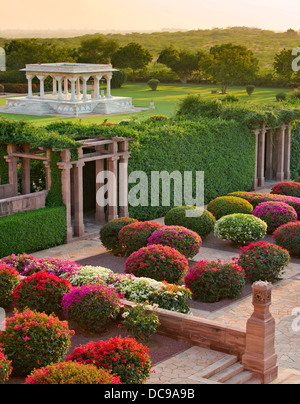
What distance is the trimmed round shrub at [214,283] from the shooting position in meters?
15.3

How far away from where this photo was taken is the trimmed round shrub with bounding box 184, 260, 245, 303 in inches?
603

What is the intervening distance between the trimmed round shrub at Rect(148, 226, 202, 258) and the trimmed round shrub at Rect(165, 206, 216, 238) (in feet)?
7.00

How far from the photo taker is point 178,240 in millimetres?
17688

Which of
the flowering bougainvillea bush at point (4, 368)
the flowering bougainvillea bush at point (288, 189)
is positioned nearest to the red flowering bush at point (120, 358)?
the flowering bougainvillea bush at point (4, 368)

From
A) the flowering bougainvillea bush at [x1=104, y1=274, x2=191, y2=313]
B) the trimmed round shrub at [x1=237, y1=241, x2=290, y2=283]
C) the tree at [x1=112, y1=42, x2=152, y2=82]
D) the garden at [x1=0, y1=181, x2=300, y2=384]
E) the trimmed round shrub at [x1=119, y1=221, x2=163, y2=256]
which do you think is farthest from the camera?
the tree at [x1=112, y1=42, x2=152, y2=82]

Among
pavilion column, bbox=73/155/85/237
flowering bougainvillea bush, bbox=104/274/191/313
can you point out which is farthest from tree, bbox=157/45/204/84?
flowering bougainvillea bush, bbox=104/274/191/313

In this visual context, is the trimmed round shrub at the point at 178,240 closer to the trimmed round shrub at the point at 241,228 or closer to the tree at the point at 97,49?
the trimmed round shrub at the point at 241,228

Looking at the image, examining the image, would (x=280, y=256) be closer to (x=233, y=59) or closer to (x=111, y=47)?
(x=233, y=59)

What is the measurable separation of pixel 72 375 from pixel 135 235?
30.6 ft

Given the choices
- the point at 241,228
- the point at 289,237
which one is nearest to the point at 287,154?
the point at 241,228

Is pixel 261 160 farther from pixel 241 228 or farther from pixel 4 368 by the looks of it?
pixel 4 368

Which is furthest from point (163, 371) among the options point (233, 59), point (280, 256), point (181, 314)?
point (233, 59)

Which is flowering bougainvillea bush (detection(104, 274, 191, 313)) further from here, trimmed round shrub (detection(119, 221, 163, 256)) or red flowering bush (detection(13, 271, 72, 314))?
trimmed round shrub (detection(119, 221, 163, 256))
